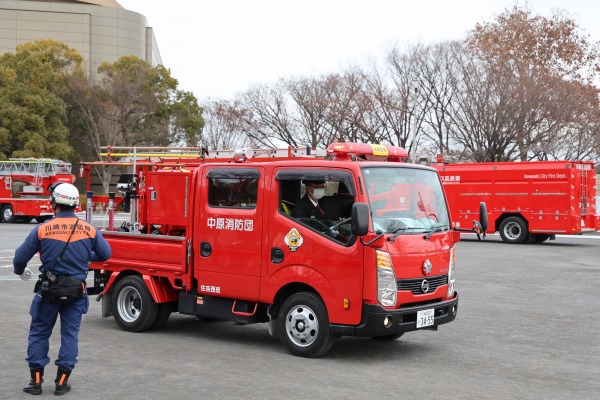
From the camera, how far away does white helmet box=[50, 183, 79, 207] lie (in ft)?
22.9

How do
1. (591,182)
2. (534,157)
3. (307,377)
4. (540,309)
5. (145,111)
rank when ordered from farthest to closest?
(145,111)
(534,157)
(591,182)
(540,309)
(307,377)

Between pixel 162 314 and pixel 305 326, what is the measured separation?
2.30 meters

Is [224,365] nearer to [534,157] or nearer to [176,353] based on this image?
[176,353]

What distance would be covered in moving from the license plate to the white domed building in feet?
210

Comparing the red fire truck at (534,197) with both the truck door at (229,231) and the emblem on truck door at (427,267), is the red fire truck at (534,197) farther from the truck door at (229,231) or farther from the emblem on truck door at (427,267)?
the truck door at (229,231)

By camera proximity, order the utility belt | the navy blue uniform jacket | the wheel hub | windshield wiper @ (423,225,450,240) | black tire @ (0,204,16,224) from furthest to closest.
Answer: black tire @ (0,204,16,224) → windshield wiper @ (423,225,450,240) → the wheel hub → the navy blue uniform jacket → the utility belt

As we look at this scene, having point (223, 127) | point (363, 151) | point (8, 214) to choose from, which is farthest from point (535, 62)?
point (363, 151)

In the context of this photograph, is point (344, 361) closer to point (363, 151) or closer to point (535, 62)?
point (363, 151)

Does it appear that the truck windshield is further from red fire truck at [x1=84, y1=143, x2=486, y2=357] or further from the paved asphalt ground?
the paved asphalt ground

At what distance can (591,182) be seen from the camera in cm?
2673

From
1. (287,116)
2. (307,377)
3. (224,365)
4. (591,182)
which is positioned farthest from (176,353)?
(287,116)

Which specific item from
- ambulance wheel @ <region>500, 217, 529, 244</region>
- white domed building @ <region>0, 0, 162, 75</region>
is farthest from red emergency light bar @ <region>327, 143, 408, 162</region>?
white domed building @ <region>0, 0, 162, 75</region>

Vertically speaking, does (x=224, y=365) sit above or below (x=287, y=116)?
below

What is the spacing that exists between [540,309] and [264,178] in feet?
19.4
